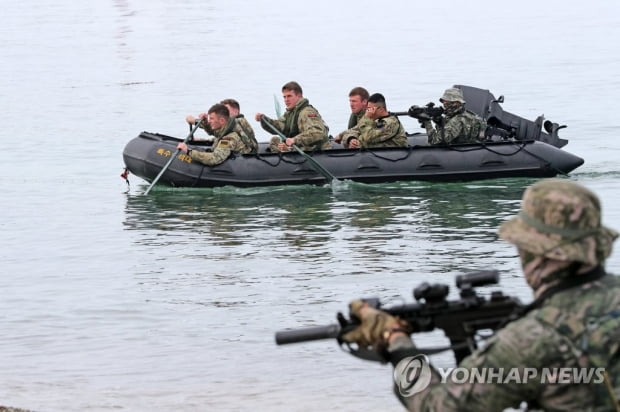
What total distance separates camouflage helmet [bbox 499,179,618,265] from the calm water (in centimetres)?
599

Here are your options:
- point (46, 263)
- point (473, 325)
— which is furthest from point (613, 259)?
point (473, 325)

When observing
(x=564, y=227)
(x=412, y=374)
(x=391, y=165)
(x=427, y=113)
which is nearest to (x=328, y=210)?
(x=391, y=165)

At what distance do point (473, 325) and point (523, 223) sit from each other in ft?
1.53

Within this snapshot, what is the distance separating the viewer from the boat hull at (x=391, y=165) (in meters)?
21.4

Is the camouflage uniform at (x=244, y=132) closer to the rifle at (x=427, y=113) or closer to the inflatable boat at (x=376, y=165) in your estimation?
the inflatable boat at (x=376, y=165)

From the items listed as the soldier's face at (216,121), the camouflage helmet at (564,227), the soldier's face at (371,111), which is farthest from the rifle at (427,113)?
the camouflage helmet at (564,227)

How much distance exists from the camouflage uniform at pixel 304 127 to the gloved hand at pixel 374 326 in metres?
16.8

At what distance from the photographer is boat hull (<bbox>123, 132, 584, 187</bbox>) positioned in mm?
21438

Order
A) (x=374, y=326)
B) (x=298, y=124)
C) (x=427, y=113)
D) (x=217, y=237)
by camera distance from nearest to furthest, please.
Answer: (x=374, y=326), (x=217, y=237), (x=427, y=113), (x=298, y=124)

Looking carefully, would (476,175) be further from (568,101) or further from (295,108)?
(568,101)

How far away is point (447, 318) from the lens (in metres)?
4.80

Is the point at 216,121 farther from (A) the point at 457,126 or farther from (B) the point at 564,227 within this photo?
(B) the point at 564,227

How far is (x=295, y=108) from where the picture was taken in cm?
2200

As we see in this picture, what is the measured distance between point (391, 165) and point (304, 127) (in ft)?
5.13
